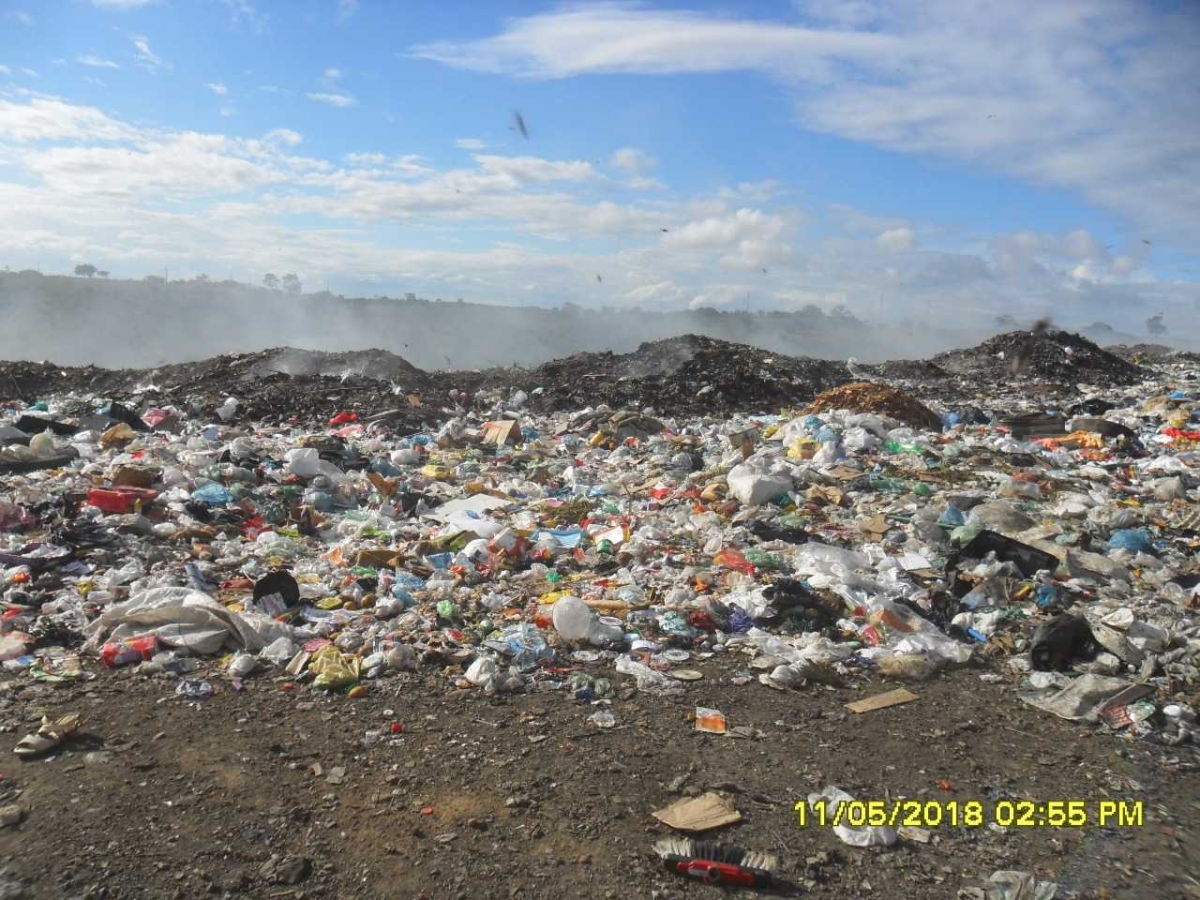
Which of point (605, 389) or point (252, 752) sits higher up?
point (605, 389)

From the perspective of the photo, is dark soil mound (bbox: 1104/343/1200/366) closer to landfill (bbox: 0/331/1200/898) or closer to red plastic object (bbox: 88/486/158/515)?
landfill (bbox: 0/331/1200/898)

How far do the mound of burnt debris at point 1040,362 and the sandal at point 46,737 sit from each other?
1549 centimetres

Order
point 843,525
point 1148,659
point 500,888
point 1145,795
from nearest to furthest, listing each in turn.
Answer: point 500,888 < point 1145,795 < point 1148,659 < point 843,525

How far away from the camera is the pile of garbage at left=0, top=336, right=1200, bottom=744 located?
135 inches

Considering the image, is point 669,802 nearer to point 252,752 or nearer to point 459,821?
point 459,821

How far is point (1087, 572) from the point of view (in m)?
4.38

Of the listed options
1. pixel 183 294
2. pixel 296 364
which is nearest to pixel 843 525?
pixel 296 364

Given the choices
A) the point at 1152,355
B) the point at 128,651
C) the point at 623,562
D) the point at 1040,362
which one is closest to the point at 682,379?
the point at 623,562

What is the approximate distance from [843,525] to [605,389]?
6974 mm
